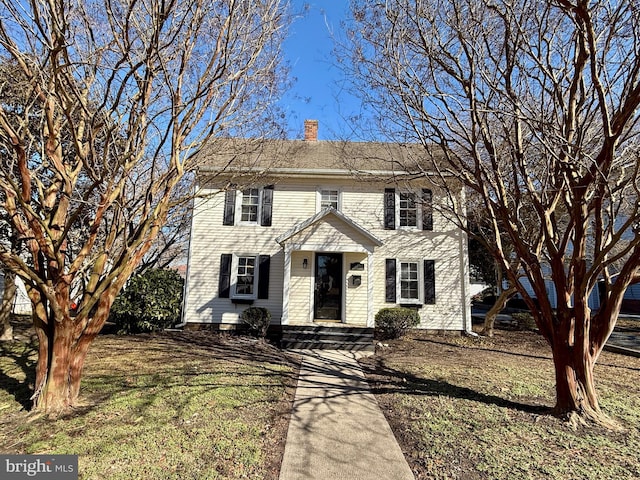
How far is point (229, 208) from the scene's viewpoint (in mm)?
10992

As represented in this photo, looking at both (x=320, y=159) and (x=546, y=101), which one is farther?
(x=320, y=159)

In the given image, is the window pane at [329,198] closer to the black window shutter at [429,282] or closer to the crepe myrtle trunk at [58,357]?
the black window shutter at [429,282]

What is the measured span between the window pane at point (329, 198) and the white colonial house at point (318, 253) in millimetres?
34

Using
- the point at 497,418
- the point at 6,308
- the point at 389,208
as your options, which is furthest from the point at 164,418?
the point at 389,208

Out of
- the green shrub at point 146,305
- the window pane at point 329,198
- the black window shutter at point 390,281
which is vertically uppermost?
the window pane at point 329,198

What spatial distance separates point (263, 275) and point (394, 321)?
4278mm

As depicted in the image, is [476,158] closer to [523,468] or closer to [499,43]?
[499,43]

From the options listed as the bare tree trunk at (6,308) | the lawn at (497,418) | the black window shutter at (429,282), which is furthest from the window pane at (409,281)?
the bare tree trunk at (6,308)

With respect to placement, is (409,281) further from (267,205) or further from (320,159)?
(267,205)

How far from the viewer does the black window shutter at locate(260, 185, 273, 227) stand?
36.0 feet

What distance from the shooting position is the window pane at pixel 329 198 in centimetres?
1126

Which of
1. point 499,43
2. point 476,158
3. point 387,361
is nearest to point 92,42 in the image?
point 476,158

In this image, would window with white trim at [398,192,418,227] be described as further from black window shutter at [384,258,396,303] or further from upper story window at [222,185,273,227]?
upper story window at [222,185,273,227]

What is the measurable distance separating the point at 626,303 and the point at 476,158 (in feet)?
77.5
